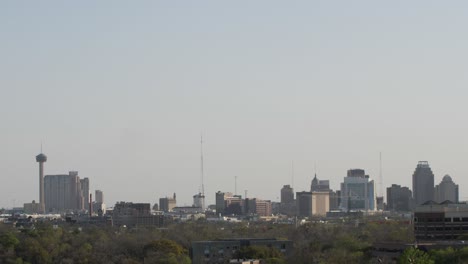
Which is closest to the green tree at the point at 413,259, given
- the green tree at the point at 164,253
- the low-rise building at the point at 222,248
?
the green tree at the point at 164,253

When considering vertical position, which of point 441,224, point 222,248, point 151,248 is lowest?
point 222,248

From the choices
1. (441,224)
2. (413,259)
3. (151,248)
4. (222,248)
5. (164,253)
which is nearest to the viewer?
(413,259)

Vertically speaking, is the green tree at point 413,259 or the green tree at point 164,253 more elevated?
the green tree at point 413,259

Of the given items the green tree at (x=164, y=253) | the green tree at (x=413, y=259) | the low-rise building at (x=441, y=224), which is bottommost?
the green tree at (x=164, y=253)

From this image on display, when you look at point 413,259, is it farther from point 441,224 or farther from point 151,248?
point 151,248

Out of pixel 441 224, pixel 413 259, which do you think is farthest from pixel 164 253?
pixel 413 259

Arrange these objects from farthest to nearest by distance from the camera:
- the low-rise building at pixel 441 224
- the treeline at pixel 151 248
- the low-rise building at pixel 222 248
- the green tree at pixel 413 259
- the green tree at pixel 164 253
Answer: the low-rise building at pixel 222 248 < the low-rise building at pixel 441 224 < the green tree at pixel 164 253 < the treeline at pixel 151 248 < the green tree at pixel 413 259

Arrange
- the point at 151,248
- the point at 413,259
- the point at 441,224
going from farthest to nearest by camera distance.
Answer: the point at 151,248
the point at 441,224
the point at 413,259

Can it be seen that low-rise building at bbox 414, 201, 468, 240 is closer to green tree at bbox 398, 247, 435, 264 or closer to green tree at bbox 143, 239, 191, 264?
green tree at bbox 143, 239, 191, 264

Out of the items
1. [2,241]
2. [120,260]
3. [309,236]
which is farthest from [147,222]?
[120,260]

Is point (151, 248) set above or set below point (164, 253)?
above

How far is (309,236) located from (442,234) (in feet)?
112

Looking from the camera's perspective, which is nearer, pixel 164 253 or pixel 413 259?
pixel 413 259

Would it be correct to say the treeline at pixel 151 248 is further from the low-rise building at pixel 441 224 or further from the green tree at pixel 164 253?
the low-rise building at pixel 441 224
